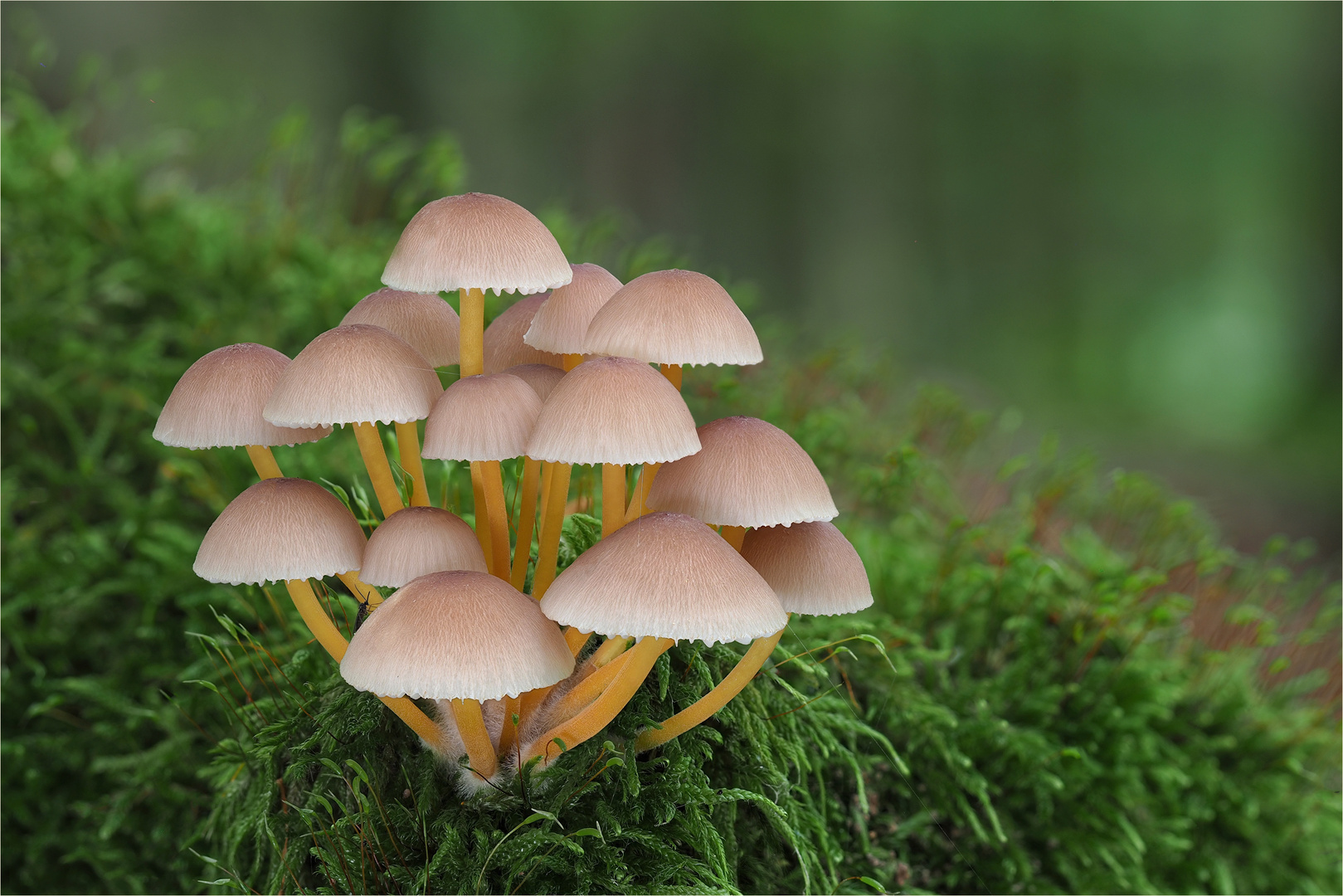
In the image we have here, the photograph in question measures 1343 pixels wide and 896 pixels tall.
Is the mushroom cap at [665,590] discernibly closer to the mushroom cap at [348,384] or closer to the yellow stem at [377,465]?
the mushroom cap at [348,384]

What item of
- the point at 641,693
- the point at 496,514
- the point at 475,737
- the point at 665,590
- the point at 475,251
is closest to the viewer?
the point at 665,590

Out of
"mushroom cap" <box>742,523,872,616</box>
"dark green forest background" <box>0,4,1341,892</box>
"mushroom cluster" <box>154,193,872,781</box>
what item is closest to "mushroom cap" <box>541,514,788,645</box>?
"mushroom cluster" <box>154,193,872,781</box>

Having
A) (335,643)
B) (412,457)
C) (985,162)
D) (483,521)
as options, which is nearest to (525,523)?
(483,521)

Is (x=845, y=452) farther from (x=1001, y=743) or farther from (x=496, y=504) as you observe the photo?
(x=496, y=504)

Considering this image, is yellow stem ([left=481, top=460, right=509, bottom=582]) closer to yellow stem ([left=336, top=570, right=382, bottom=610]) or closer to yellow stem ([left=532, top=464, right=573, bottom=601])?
yellow stem ([left=532, top=464, right=573, bottom=601])

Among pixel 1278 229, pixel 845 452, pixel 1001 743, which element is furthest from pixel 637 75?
pixel 1001 743

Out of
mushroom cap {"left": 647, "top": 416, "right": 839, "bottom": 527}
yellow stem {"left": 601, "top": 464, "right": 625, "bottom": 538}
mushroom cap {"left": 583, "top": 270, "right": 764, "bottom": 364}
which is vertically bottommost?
yellow stem {"left": 601, "top": 464, "right": 625, "bottom": 538}

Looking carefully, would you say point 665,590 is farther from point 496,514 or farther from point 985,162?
point 985,162
